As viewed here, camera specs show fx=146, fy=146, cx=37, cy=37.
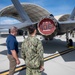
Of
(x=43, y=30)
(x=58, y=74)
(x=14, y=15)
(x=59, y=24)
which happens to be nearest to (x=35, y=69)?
(x=58, y=74)

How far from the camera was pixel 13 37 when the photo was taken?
445 centimetres

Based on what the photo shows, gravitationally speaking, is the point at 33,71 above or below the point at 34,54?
below

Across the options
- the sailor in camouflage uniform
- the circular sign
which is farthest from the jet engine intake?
the sailor in camouflage uniform

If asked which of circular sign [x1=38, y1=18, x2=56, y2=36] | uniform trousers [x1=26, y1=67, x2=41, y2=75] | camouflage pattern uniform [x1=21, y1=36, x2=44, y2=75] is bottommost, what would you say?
uniform trousers [x1=26, y1=67, x2=41, y2=75]

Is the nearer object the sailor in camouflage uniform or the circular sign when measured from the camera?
the sailor in camouflage uniform

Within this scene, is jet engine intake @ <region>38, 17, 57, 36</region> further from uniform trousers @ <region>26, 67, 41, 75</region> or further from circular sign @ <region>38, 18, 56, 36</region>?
uniform trousers @ <region>26, 67, 41, 75</region>

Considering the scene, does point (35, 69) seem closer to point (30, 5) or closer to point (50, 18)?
point (50, 18)

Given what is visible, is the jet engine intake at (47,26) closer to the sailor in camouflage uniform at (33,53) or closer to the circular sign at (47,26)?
the circular sign at (47,26)

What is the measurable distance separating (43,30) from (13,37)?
504 centimetres

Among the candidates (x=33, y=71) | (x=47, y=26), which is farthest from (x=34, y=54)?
(x=47, y=26)

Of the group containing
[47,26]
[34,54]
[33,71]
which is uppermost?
[47,26]

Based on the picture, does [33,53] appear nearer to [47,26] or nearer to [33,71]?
[33,71]

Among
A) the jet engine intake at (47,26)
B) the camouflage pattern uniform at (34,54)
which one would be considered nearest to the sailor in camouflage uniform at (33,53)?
the camouflage pattern uniform at (34,54)

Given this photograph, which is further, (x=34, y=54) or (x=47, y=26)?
(x=47, y=26)
